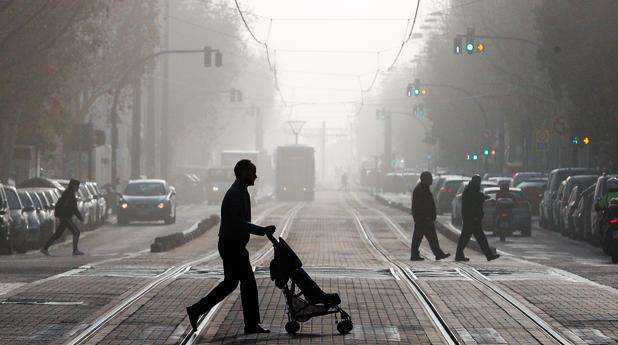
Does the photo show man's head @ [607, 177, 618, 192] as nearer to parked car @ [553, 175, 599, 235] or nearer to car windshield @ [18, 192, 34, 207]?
parked car @ [553, 175, 599, 235]

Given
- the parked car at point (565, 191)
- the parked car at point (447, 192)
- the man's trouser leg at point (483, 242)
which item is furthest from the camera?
the parked car at point (447, 192)

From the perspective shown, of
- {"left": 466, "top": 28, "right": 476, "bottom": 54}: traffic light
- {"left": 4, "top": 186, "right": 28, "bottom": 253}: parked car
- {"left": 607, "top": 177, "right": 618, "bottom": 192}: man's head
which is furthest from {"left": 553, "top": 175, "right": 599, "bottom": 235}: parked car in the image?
{"left": 4, "top": 186, "right": 28, "bottom": 253}: parked car

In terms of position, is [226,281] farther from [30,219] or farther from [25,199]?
[25,199]

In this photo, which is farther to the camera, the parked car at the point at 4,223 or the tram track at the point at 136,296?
the parked car at the point at 4,223

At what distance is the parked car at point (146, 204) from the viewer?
2172 inches

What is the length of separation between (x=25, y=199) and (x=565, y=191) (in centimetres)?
1551

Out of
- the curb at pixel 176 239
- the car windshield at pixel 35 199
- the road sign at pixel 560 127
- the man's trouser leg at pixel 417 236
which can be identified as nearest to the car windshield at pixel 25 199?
the car windshield at pixel 35 199

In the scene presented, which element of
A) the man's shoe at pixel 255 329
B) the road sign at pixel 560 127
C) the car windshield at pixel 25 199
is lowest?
the man's shoe at pixel 255 329

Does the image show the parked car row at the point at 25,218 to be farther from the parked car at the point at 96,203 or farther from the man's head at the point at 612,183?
the man's head at the point at 612,183

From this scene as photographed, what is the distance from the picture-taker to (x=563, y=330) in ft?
52.1

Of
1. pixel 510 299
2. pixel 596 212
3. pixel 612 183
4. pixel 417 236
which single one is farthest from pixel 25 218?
pixel 510 299

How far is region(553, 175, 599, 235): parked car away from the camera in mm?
42406

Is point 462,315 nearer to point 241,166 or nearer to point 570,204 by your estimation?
point 241,166

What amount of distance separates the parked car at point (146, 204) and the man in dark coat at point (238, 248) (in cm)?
4024
